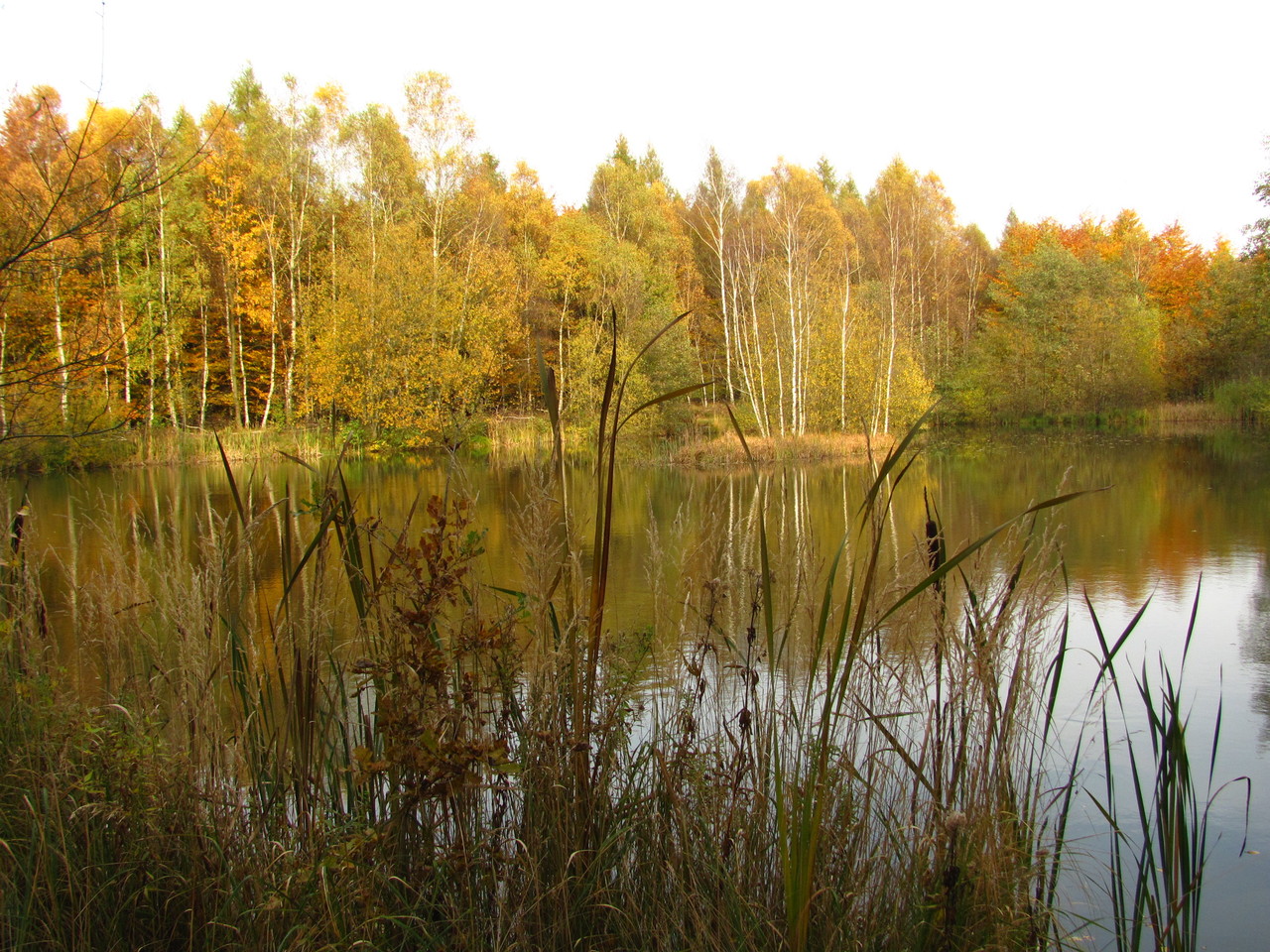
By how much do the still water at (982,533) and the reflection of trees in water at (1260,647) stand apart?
0.02 m

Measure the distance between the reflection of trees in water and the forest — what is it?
44.2 feet

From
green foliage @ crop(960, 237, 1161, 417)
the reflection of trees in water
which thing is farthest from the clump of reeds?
green foliage @ crop(960, 237, 1161, 417)

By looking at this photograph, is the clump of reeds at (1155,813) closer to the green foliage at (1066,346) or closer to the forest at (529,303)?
the forest at (529,303)

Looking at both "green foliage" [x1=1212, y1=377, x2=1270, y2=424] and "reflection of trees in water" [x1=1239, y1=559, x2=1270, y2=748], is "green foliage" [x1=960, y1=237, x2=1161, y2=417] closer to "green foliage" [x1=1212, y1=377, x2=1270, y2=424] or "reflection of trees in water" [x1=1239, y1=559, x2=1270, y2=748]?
"green foliage" [x1=1212, y1=377, x2=1270, y2=424]

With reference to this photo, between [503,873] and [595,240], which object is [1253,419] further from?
[503,873]

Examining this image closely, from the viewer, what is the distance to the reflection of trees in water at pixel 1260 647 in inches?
193

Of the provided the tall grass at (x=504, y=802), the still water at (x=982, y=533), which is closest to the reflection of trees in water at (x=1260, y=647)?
the still water at (x=982, y=533)

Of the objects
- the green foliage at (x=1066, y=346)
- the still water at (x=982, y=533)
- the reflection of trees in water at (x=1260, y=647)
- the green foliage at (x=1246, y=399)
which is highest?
the green foliage at (x=1066, y=346)

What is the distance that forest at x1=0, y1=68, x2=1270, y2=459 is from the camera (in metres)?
25.0

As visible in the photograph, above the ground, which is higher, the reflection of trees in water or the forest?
the forest

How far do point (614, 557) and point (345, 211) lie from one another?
25191 mm

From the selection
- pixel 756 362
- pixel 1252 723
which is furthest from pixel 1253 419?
pixel 1252 723

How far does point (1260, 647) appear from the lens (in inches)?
240

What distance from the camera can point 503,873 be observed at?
2.08m
